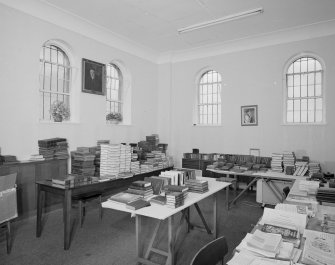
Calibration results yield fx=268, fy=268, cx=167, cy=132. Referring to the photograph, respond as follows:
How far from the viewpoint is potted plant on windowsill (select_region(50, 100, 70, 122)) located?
5.89 meters

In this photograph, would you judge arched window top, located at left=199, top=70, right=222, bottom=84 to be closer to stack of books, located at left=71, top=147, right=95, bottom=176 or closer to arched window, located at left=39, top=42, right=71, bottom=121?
arched window, located at left=39, top=42, right=71, bottom=121

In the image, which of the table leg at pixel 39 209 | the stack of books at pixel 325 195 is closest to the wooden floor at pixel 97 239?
the table leg at pixel 39 209

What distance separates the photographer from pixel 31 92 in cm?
541

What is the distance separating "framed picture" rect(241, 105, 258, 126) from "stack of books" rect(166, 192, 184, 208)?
506 cm

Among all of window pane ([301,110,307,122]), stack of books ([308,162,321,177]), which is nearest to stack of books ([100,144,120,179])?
stack of books ([308,162,321,177])

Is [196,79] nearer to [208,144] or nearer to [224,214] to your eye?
[208,144]

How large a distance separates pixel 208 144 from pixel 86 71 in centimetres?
416

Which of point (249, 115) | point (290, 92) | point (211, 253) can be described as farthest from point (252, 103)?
point (211, 253)

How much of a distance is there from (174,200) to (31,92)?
400 centimetres

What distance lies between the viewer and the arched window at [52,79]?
5.88 m

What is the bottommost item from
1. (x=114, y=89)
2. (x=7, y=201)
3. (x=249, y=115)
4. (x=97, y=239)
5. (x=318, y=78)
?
(x=97, y=239)

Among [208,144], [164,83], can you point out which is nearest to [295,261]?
[208,144]

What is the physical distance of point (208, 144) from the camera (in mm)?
8328

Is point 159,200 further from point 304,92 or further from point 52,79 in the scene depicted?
point 304,92
